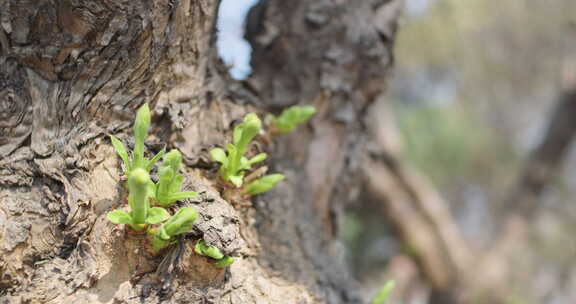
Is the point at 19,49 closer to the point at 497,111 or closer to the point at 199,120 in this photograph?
the point at 199,120

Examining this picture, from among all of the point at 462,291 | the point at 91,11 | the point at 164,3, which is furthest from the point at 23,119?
the point at 462,291

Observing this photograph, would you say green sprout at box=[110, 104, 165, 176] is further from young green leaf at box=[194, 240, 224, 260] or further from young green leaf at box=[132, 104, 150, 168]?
young green leaf at box=[194, 240, 224, 260]

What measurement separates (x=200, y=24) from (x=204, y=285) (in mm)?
596

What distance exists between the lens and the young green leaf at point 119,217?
90cm

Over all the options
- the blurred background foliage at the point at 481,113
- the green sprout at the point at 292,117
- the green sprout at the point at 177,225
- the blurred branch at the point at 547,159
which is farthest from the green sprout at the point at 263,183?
the blurred branch at the point at 547,159

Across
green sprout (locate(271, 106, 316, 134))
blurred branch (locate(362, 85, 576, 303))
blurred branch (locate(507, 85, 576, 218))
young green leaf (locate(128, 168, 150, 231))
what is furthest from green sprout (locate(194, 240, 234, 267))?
blurred branch (locate(507, 85, 576, 218))

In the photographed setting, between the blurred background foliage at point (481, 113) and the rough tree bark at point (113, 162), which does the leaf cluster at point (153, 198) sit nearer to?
the rough tree bark at point (113, 162)

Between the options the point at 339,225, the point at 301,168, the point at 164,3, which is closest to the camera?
the point at 164,3

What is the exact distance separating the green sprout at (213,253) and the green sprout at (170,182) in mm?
97

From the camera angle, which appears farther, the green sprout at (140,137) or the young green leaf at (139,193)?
the green sprout at (140,137)

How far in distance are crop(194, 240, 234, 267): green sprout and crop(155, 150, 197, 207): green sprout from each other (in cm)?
10

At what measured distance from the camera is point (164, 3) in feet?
3.43

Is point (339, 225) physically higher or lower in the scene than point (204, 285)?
higher

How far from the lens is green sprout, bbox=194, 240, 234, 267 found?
93cm
